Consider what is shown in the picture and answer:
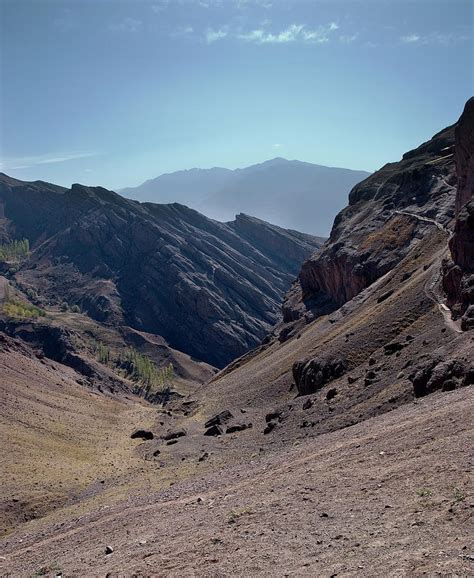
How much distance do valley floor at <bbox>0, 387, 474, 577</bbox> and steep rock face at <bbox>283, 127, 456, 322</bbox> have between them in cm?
7014

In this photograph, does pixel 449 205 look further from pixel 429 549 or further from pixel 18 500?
pixel 429 549

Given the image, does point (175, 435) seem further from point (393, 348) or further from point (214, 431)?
point (393, 348)

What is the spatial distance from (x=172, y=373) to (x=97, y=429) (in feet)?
335

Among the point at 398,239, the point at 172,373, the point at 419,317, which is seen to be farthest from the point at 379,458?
the point at 172,373

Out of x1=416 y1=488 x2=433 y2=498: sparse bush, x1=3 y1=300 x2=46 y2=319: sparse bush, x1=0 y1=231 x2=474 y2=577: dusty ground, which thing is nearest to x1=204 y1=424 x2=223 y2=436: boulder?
x1=0 y1=231 x2=474 y2=577: dusty ground

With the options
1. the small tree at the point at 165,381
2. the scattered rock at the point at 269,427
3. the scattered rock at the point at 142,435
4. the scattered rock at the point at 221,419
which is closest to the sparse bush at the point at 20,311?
the small tree at the point at 165,381

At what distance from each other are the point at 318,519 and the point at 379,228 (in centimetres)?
10077

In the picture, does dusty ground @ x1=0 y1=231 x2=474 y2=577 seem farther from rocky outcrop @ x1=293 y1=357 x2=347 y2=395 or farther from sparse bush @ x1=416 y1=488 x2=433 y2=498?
rocky outcrop @ x1=293 y1=357 x2=347 y2=395

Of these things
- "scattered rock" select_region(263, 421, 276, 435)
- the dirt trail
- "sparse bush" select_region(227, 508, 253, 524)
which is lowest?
"scattered rock" select_region(263, 421, 276, 435)

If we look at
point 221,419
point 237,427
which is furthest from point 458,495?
point 221,419

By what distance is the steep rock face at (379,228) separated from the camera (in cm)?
Result: 9631

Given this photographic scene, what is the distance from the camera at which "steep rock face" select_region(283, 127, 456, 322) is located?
96312 mm

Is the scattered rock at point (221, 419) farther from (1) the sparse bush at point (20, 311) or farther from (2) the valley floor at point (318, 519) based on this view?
(1) the sparse bush at point (20, 311)

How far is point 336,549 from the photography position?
14781 millimetres
